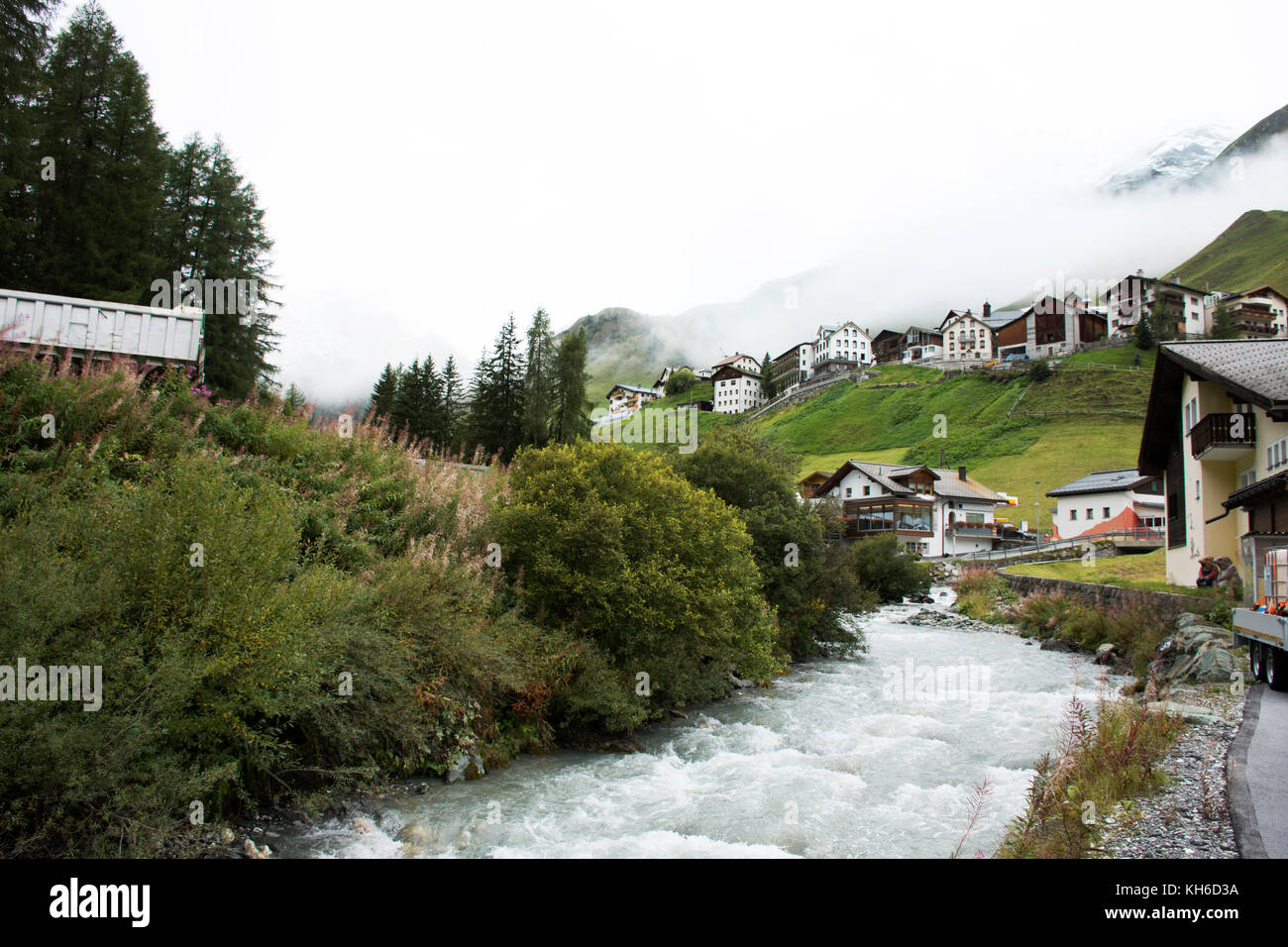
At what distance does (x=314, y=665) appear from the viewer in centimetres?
876

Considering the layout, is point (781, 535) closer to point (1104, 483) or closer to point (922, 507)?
point (922, 507)

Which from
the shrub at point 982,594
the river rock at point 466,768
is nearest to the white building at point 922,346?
the shrub at point 982,594

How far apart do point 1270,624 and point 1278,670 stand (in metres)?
1.57

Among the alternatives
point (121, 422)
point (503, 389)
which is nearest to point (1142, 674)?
point (121, 422)

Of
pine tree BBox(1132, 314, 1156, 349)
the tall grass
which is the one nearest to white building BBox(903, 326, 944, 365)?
pine tree BBox(1132, 314, 1156, 349)

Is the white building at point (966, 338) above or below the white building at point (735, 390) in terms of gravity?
above

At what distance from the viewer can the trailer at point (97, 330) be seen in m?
12.9

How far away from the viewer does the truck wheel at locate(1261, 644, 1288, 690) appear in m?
13.9

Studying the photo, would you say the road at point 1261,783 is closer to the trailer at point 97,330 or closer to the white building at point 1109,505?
the trailer at point 97,330

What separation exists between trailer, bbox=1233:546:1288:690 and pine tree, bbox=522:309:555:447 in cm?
4036

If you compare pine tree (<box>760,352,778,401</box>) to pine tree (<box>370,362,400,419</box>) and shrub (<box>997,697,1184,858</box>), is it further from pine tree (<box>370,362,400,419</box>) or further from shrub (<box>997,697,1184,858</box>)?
shrub (<box>997,697,1184,858</box>)

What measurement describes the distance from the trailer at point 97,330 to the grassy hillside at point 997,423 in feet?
291

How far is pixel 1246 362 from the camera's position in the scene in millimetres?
26031

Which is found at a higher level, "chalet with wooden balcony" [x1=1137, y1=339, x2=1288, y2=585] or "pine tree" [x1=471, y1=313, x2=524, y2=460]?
"pine tree" [x1=471, y1=313, x2=524, y2=460]
